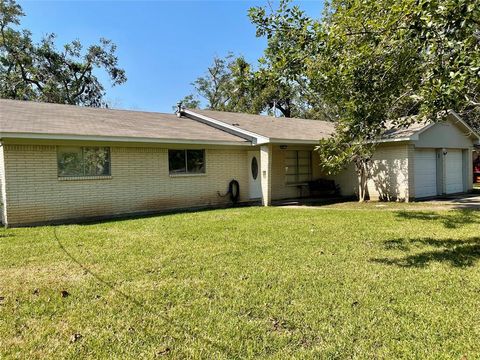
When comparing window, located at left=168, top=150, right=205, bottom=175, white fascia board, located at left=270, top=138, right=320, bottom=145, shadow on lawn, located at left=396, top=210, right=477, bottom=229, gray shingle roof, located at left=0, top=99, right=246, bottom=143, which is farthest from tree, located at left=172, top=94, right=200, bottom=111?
shadow on lawn, located at left=396, top=210, right=477, bottom=229

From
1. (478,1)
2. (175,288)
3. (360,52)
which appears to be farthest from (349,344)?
(360,52)

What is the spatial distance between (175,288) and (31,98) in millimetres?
32107

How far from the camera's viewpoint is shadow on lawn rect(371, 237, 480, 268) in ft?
19.0

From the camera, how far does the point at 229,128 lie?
15844 millimetres

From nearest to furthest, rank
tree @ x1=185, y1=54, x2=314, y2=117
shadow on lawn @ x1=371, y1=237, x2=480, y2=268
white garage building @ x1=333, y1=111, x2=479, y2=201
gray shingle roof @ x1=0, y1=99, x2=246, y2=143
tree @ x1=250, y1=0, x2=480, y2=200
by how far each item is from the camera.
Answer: tree @ x1=250, y1=0, x2=480, y2=200 → shadow on lawn @ x1=371, y1=237, x2=480, y2=268 → gray shingle roof @ x1=0, y1=99, x2=246, y2=143 → white garage building @ x1=333, y1=111, x2=479, y2=201 → tree @ x1=185, y1=54, x2=314, y2=117

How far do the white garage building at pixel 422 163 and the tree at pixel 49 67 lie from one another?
86.8ft

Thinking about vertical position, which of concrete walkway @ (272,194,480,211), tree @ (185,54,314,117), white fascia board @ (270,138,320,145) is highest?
tree @ (185,54,314,117)

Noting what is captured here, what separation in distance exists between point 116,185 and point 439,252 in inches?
385

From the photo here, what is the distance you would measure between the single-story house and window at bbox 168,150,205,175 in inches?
1.6

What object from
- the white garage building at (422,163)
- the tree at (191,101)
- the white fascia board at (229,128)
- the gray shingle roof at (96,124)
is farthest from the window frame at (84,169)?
the tree at (191,101)

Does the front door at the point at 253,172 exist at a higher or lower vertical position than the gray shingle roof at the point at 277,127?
lower

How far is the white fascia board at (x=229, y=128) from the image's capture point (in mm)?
14252

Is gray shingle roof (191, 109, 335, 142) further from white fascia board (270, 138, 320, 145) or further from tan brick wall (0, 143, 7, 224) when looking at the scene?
tan brick wall (0, 143, 7, 224)

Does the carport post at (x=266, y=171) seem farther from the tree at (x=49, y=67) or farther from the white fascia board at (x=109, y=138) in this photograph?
the tree at (x=49, y=67)
